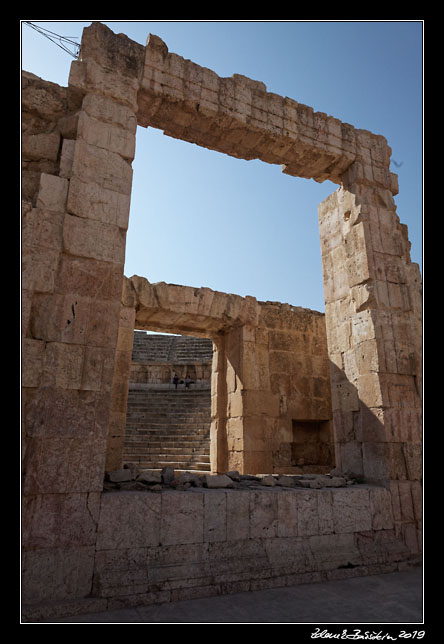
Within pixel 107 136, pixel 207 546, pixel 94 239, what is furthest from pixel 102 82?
pixel 207 546

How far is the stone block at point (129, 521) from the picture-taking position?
357 cm

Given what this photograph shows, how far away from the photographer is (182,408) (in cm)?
1469

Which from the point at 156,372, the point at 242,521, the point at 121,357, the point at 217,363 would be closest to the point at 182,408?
the point at 156,372

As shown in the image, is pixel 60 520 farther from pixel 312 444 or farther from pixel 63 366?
pixel 312 444

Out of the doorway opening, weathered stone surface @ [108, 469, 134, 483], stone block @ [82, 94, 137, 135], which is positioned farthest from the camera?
the doorway opening

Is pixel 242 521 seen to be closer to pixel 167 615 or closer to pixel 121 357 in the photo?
pixel 167 615

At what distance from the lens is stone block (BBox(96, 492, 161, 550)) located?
3572 millimetres

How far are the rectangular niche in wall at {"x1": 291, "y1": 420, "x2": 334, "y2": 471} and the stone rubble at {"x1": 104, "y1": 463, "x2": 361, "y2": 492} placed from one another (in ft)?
11.3

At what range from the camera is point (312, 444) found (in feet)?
29.2

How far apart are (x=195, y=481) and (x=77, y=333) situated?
78.7 inches

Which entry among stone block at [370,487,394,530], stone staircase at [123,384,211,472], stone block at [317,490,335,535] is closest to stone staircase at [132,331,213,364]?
stone staircase at [123,384,211,472]

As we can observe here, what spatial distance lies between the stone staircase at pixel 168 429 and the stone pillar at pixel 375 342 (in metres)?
5.57

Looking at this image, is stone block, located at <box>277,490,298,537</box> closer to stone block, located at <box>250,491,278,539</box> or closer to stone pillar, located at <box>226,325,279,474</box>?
stone block, located at <box>250,491,278,539</box>

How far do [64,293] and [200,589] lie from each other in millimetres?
2929
